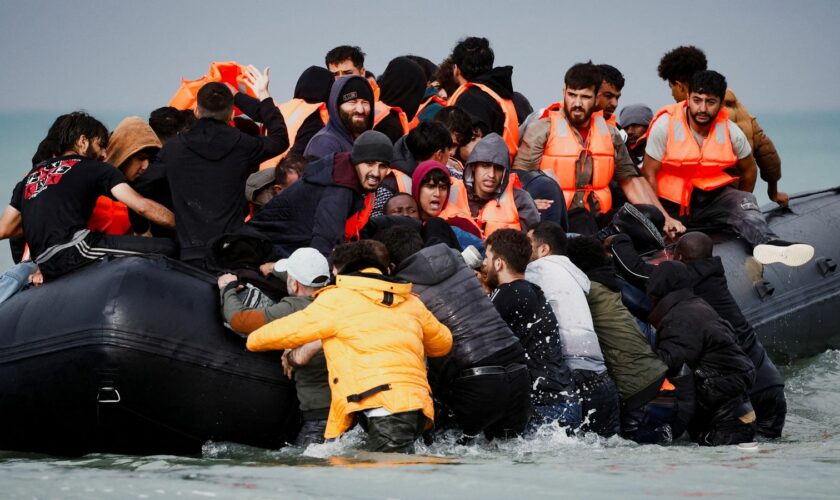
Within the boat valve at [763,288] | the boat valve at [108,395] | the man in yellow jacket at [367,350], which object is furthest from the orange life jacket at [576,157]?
the boat valve at [108,395]

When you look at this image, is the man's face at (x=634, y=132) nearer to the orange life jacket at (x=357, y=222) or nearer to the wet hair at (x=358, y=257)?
the orange life jacket at (x=357, y=222)

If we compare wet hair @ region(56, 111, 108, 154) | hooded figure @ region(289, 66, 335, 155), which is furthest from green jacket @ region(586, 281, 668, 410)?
wet hair @ region(56, 111, 108, 154)

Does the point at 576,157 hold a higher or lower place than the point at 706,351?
higher

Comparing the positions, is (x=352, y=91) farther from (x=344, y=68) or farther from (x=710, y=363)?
(x=710, y=363)

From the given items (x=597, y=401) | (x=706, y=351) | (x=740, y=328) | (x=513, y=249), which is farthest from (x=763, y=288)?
(x=513, y=249)

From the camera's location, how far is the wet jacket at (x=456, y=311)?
6.02m

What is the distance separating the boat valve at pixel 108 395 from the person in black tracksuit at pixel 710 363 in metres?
2.87

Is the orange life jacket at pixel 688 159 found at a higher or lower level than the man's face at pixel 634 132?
lower

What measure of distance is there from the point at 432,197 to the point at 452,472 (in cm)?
251

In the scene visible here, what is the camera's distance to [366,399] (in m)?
5.48

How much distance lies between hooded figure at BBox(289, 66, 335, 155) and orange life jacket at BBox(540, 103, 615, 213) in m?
1.46

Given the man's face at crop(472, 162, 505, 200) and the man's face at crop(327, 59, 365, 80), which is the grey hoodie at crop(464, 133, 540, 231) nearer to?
the man's face at crop(472, 162, 505, 200)

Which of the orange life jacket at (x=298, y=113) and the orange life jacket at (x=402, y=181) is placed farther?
the orange life jacket at (x=298, y=113)

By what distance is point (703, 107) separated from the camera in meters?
8.67
